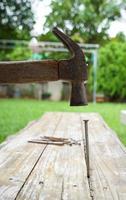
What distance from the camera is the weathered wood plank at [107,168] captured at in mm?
1334

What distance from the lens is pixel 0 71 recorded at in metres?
1.15

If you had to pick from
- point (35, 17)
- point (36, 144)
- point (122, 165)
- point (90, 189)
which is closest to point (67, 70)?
point (90, 189)

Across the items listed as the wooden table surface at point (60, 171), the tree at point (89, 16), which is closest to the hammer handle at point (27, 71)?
the wooden table surface at point (60, 171)

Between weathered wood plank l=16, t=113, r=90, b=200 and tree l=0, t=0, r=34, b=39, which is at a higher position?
tree l=0, t=0, r=34, b=39

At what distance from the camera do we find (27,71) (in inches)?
45.4

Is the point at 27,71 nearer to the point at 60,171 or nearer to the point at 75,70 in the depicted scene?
the point at 75,70

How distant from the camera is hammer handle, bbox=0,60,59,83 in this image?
1152 millimetres

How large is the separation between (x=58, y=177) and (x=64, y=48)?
14510mm

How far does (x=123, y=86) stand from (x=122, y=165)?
15.6 meters

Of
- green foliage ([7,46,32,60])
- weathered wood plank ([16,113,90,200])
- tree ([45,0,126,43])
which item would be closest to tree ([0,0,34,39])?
weathered wood plank ([16,113,90,200])

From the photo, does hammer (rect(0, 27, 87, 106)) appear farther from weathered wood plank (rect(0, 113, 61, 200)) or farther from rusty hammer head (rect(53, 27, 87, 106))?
weathered wood plank (rect(0, 113, 61, 200))

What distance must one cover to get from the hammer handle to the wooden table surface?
36 cm

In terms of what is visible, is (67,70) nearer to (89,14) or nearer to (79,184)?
(79,184)

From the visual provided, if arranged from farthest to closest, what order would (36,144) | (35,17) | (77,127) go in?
(35,17), (77,127), (36,144)
